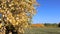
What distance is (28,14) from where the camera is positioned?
804 centimetres

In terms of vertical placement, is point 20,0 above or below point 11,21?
above

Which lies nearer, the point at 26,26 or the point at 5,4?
the point at 5,4

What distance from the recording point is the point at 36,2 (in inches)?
324

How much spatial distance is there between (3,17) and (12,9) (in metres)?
0.51

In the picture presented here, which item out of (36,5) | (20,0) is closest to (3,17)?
(20,0)

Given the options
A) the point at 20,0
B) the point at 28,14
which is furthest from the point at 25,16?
the point at 20,0

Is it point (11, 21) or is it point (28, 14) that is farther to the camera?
point (28, 14)

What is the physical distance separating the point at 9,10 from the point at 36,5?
4.49 feet

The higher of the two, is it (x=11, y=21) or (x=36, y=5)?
(x=36, y=5)

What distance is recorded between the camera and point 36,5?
8266mm

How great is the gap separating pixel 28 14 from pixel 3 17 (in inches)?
47.1

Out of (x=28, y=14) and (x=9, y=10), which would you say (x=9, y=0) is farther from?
(x=28, y=14)

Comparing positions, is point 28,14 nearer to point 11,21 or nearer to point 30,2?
point 30,2

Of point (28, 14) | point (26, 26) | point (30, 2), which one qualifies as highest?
point (30, 2)
